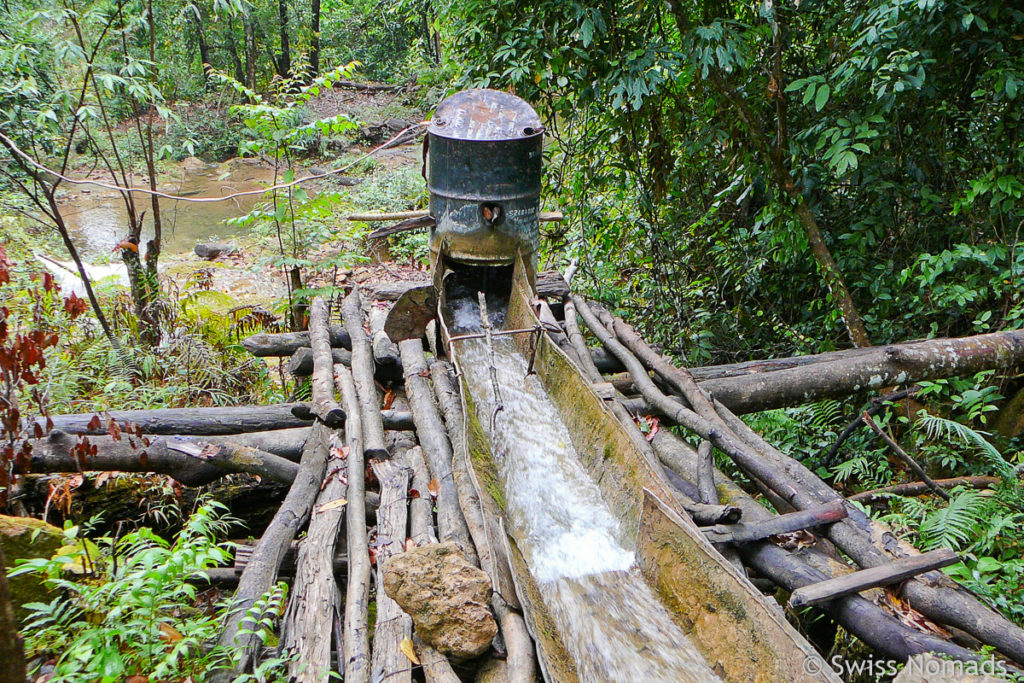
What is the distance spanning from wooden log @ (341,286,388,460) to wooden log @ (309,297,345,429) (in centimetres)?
16

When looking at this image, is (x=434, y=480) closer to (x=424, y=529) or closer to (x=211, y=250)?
(x=424, y=529)

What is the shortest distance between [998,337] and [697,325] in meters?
2.48

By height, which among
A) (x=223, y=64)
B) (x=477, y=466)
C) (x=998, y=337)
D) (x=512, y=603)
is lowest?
(x=512, y=603)

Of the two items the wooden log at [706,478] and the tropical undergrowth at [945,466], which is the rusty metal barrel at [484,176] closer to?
the wooden log at [706,478]

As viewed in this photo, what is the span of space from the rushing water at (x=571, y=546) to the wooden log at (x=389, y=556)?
62 centimetres

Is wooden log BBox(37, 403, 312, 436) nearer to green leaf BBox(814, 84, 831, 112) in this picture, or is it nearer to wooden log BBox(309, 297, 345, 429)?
wooden log BBox(309, 297, 345, 429)

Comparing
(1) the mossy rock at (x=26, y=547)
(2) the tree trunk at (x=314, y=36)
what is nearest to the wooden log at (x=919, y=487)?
(1) the mossy rock at (x=26, y=547)

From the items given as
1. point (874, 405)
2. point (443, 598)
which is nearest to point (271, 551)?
point (443, 598)

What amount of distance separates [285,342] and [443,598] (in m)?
3.54

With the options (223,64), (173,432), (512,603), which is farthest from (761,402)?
(223,64)

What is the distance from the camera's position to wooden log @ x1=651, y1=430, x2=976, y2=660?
245 cm

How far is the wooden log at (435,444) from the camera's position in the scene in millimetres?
3354

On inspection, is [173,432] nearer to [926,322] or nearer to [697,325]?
[697,325]

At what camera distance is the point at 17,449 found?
3.69 m
